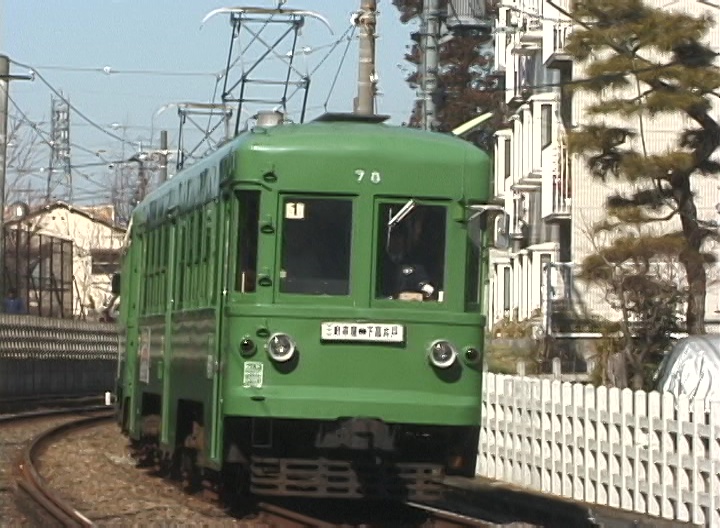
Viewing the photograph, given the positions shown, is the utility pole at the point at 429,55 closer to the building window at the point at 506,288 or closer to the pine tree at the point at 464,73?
the building window at the point at 506,288

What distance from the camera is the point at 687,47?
24969mm

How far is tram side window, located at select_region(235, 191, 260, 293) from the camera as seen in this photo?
39.9 feet

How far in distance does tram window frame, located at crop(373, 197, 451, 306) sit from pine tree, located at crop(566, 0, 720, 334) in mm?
12328

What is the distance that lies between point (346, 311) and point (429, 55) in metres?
11.5

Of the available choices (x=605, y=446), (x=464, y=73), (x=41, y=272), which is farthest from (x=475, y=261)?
(x=464, y=73)

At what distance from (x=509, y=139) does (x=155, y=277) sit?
28.3 metres

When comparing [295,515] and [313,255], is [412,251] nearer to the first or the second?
[313,255]

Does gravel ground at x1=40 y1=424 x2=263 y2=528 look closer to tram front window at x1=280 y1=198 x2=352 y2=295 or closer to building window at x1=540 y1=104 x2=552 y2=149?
tram front window at x1=280 y1=198 x2=352 y2=295

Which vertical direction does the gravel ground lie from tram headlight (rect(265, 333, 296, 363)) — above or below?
below

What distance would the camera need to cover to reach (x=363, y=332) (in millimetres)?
11953

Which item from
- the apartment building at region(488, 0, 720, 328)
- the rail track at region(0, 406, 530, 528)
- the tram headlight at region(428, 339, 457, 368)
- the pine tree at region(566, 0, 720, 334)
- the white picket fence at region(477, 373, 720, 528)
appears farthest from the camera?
the apartment building at region(488, 0, 720, 328)

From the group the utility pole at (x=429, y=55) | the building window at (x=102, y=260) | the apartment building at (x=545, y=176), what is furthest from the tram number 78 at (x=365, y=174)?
the building window at (x=102, y=260)

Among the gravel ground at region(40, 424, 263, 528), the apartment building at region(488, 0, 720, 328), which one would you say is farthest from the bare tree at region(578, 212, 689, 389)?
the gravel ground at region(40, 424, 263, 528)

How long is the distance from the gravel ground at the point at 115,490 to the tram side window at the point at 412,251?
220 centimetres
